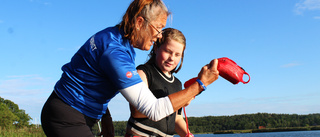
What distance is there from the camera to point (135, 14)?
2.59 metres

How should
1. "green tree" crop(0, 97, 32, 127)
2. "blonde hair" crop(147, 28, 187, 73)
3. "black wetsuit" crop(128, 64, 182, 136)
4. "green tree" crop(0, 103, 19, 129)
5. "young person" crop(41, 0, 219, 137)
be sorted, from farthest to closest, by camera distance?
"green tree" crop(0, 97, 32, 127), "green tree" crop(0, 103, 19, 129), "blonde hair" crop(147, 28, 187, 73), "black wetsuit" crop(128, 64, 182, 136), "young person" crop(41, 0, 219, 137)

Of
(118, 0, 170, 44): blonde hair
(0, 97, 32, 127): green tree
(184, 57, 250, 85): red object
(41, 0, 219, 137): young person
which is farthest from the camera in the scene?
(0, 97, 32, 127): green tree

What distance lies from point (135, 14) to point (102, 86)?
27.2 inches

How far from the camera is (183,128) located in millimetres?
3867

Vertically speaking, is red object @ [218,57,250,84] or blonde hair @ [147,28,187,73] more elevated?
blonde hair @ [147,28,187,73]

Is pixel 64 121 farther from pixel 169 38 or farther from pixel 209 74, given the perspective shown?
pixel 169 38

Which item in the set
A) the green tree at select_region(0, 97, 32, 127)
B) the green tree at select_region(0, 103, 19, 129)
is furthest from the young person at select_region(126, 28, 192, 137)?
the green tree at select_region(0, 97, 32, 127)

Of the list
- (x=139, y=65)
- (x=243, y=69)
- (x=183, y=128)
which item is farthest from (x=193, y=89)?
(x=183, y=128)

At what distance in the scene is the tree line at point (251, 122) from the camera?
13850 centimetres

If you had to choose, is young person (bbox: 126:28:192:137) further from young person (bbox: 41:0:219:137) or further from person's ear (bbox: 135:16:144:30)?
person's ear (bbox: 135:16:144:30)

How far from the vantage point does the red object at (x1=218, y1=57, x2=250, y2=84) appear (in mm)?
2910

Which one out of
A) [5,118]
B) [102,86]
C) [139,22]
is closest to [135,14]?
[139,22]

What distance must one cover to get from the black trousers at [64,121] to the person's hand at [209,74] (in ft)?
3.49

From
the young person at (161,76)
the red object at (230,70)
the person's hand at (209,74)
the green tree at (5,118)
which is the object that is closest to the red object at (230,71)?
the red object at (230,70)
